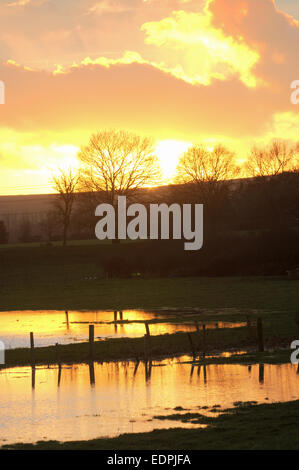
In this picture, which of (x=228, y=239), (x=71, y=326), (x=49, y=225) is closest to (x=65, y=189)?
(x=49, y=225)

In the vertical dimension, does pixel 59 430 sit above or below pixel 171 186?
below

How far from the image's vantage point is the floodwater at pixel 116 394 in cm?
2200

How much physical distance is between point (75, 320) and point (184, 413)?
31357 mm

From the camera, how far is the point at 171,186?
12462cm

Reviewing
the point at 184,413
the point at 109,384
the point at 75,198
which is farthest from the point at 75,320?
the point at 75,198

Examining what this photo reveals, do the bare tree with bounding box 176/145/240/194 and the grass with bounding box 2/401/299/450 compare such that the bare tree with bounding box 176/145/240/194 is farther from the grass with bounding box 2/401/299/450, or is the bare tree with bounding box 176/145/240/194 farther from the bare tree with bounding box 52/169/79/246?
the grass with bounding box 2/401/299/450

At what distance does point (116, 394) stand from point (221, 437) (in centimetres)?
798

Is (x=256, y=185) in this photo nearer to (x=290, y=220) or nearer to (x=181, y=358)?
(x=290, y=220)

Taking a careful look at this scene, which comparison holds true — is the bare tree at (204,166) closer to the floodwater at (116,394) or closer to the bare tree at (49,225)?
the bare tree at (49,225)

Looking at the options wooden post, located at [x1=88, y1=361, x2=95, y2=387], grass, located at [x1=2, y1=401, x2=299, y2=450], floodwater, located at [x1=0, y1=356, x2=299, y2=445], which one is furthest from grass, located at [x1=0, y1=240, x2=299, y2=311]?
grass, located at [x1=2, y1=401, x2=299, y2=450]

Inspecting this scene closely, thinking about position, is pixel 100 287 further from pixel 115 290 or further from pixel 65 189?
pixel 65 189

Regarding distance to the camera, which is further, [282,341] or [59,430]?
[282,341]

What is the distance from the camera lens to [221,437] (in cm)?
1955

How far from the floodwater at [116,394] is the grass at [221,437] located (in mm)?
946
